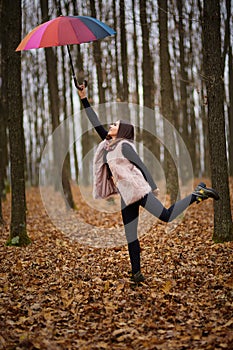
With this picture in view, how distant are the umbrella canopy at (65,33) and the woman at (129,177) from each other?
84 centimetres

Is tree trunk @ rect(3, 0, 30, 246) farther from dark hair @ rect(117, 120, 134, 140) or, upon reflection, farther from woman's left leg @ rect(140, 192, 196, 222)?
woman's left leg @ rect(140, 192, 196, 222)

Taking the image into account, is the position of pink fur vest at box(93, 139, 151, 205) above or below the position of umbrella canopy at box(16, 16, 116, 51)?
below

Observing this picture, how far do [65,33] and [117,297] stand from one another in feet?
12.9

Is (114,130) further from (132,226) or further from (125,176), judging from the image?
(132,226)

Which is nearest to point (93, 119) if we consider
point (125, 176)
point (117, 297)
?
point (125, 176)

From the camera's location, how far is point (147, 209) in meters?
5.94

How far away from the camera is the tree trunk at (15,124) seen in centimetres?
932

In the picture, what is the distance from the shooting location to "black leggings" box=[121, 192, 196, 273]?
5898 mm

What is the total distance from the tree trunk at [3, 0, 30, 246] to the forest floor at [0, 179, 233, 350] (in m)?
0.79

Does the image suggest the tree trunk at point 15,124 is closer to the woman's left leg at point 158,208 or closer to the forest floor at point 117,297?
the forest floor at point 117,297

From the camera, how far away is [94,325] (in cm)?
500

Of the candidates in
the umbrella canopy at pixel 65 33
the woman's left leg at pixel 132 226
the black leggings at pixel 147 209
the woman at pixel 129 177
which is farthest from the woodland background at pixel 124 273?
the umbrella canopy at pixel 65 33

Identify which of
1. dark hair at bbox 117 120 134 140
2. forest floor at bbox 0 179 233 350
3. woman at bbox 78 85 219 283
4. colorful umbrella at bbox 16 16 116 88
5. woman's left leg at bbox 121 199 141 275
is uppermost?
colorful umbrella at bbox 16 16 116 88

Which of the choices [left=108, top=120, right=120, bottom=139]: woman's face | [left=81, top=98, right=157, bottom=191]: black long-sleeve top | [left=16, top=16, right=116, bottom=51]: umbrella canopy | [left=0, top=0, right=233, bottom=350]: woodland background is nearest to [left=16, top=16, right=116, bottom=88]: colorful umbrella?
[left=16, top=16, right=116, bottom=51]: umbrella canopy
